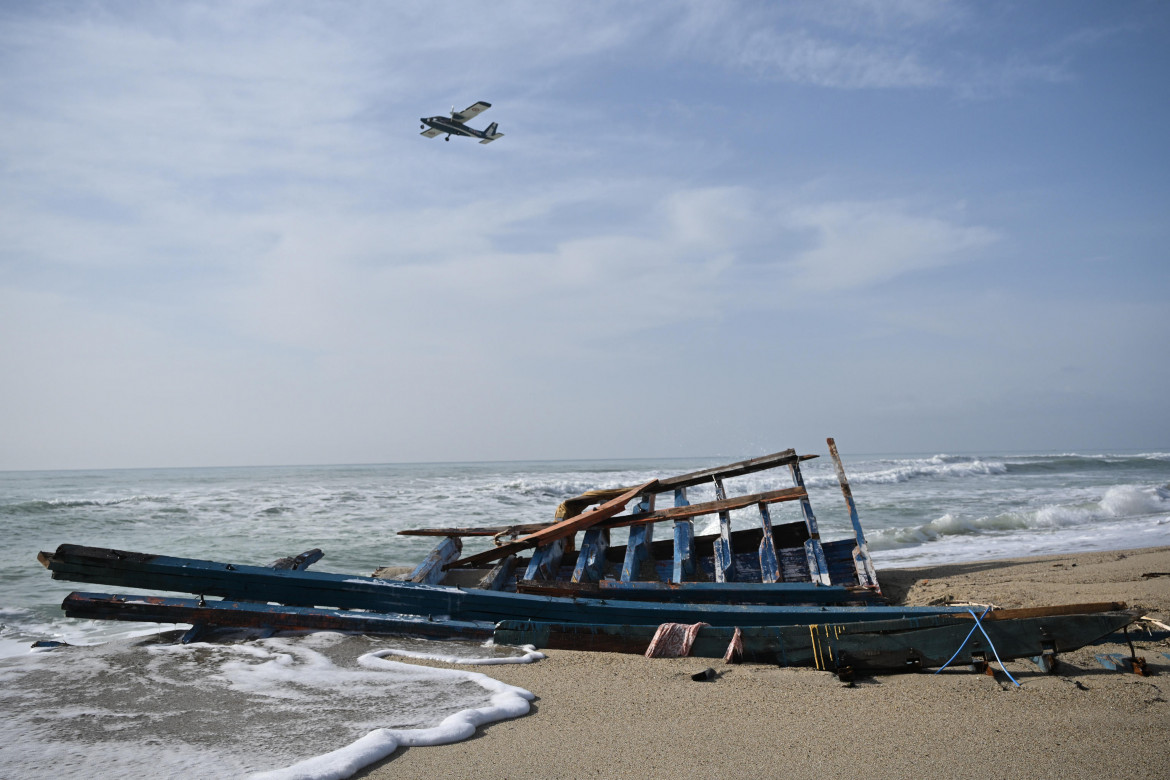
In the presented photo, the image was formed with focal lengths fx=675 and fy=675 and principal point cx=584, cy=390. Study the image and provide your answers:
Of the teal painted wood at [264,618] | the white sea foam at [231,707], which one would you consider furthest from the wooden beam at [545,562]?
the white sea foam at [231,707]

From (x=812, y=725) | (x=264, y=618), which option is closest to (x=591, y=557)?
(x=264, y=618)

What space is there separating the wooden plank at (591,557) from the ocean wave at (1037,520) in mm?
6427

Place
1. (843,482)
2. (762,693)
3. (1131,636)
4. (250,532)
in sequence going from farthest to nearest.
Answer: (250,532) → (843,482) → (1131,636) → (762,693)

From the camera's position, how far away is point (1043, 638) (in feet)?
12.2

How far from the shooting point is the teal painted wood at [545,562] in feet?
20.7

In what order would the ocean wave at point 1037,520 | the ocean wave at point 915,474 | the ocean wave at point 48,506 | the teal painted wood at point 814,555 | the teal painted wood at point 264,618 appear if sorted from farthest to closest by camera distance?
the ocean wave at point 915,474
the ocean wave at point 48,506
the ocean wave at point 1037,520
the teal painted wood at point 814,555
the teal painted wood at point 264,618

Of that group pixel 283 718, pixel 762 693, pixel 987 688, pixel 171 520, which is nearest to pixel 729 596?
pixel 762 693

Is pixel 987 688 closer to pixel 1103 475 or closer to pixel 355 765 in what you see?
pixel 355 765

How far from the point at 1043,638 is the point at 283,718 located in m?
4.08

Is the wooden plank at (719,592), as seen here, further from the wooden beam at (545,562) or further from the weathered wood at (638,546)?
the wooden beam at (545,562)

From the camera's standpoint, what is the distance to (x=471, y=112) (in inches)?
846

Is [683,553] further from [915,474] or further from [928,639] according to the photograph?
[915,474]

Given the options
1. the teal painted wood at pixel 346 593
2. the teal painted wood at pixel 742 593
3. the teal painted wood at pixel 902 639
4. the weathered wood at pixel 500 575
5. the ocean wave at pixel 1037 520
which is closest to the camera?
the teal painted wood at pixel 902 639

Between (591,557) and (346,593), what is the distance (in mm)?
2231
